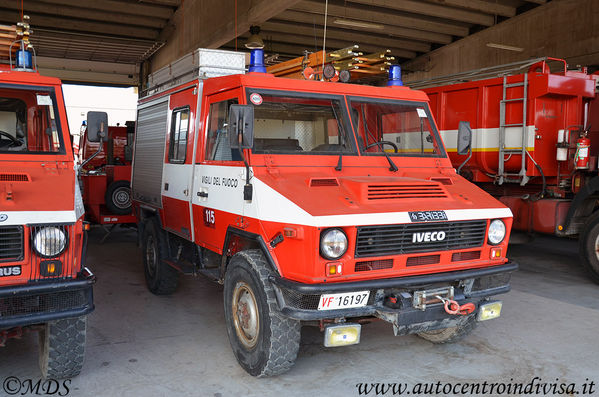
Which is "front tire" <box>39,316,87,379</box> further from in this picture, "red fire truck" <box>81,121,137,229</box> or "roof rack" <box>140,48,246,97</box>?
"red fire truck" <box>81,121,137,229</box>

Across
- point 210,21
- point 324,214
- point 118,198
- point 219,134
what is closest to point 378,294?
point 324,214

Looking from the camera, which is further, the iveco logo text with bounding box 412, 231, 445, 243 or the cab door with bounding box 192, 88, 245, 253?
the cab door with bounding box 192, 88, 245, 253

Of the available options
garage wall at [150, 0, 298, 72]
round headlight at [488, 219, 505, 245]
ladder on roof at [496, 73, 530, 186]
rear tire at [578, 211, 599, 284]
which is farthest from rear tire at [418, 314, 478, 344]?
garage wall at [150, 0, 298, 72]

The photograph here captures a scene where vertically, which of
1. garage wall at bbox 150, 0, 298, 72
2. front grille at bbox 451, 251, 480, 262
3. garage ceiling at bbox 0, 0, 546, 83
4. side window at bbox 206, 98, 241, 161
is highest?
garage ceiling at bbox 0, 0, 546, 83

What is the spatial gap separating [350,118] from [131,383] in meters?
2.84

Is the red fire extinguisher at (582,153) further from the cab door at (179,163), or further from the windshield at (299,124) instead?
the cab door at (179,163)

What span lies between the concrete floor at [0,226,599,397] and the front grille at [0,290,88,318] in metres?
0.75

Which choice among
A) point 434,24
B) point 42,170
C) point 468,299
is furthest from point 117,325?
point 434,24

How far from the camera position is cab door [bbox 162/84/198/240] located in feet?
18.3

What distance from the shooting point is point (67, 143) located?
4785mm

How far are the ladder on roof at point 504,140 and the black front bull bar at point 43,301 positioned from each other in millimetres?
6983

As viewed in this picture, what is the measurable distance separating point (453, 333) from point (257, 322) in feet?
6.07

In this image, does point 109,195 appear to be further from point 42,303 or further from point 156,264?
point 42,303

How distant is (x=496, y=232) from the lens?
14.5 feet
